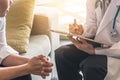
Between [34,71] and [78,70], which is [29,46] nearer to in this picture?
[78,70]

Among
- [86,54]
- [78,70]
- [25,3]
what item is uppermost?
[25,3]

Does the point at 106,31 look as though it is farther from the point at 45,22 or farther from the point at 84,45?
the point at 45,22

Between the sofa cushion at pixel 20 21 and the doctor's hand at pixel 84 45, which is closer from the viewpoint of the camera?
the doctor's hand at pixel 84 45

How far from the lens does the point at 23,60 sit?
1.29 metres

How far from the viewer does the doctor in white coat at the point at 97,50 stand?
1.37 metres

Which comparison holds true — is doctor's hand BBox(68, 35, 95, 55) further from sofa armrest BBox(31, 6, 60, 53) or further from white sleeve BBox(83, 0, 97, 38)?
sofa armrest BBox(31, 6, 60, 53)

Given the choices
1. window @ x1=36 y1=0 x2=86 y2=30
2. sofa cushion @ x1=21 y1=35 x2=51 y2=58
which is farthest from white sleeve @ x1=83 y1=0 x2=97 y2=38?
window @ x1=36 y1=0 x2=86 y2=30

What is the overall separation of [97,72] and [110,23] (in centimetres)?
29

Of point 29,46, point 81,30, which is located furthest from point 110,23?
point 29,46

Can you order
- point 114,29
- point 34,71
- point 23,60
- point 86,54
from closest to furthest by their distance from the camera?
1. point 34,71
2. point 23,60
3. point 114,29
4. point 86,54

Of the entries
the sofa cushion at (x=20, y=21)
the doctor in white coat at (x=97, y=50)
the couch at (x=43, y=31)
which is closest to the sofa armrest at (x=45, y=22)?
the couch at (x=43, y=31)

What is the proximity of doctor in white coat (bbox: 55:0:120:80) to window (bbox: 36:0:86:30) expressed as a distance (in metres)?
0.97

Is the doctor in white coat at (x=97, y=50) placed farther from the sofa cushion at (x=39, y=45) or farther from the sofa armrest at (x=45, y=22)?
the sofa armrest at (x=45, y=22)

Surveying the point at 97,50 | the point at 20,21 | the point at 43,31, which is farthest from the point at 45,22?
the point at 97,50
